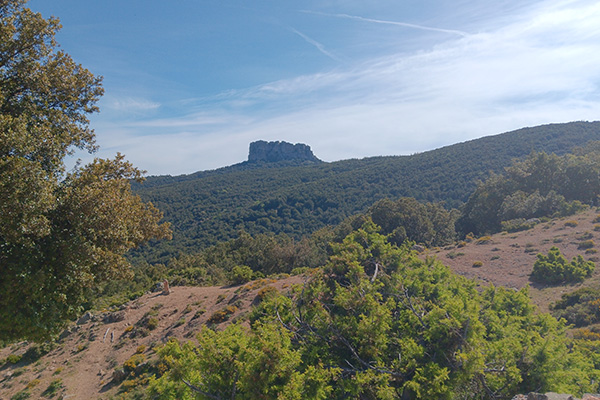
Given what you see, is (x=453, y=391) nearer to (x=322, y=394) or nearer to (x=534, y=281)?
(x=322, y=394)

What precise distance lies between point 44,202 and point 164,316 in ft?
47.2

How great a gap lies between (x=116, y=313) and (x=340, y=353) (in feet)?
57.1

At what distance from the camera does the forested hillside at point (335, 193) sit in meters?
59.8

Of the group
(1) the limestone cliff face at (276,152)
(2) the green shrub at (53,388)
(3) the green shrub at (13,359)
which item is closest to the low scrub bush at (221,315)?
(2) the green shrub at (53,388)

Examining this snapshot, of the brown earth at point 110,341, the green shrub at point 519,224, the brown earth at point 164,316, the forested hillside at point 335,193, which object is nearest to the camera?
the brown earth at point 110,341

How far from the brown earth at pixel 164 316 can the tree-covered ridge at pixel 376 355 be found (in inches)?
246

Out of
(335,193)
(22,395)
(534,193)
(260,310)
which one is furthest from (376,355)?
(335,193)

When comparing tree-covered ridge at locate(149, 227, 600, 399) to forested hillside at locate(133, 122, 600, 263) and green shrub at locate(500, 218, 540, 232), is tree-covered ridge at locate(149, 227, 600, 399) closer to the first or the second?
green shrub at locate(500, 218, 540, 232)

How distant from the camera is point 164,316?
745 inches

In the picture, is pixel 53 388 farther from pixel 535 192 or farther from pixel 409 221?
pixel 535 192

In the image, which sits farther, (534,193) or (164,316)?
(534,193)

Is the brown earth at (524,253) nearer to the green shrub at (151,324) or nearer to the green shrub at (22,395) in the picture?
the green shrub at (151,324)

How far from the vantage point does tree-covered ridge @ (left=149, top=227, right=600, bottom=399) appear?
5.62 m

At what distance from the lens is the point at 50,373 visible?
15641mm
